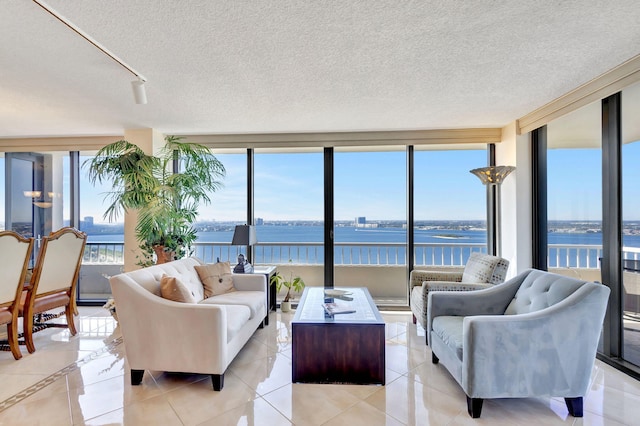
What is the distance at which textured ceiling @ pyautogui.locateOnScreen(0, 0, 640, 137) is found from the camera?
176 cm

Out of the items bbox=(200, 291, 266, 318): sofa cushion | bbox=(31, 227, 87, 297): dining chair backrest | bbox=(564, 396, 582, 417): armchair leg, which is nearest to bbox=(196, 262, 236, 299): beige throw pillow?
bbox=(200, 291, 266, 318): sofa cushion

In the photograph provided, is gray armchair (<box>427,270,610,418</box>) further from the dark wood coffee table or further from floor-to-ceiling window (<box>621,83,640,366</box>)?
floor-to-ceiling window (<box>621,83,640,366</box>)

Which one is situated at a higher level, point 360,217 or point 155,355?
point 360,217

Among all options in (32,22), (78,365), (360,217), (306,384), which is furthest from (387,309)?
(32,22)

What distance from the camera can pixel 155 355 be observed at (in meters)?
2.25

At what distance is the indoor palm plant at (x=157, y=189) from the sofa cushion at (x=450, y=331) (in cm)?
308

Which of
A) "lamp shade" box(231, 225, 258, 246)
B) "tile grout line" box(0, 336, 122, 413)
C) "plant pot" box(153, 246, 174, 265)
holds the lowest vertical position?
"tile grout line" box(0, 336, 122, 413)

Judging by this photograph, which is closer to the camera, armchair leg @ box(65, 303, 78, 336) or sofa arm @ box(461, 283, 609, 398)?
sofa arm @ box(461, 283, 609, 398)

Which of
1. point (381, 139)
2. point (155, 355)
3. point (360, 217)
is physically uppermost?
point (381, 139)

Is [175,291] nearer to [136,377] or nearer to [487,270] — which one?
[136,377]

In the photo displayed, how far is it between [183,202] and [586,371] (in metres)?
4.15

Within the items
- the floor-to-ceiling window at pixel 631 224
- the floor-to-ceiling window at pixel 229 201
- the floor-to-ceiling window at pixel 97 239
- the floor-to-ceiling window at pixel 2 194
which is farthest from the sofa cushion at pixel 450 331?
the floor-to-ceiling window at pixel 2 194

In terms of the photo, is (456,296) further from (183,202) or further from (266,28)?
(183,202)

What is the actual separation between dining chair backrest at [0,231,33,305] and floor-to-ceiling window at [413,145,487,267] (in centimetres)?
433
